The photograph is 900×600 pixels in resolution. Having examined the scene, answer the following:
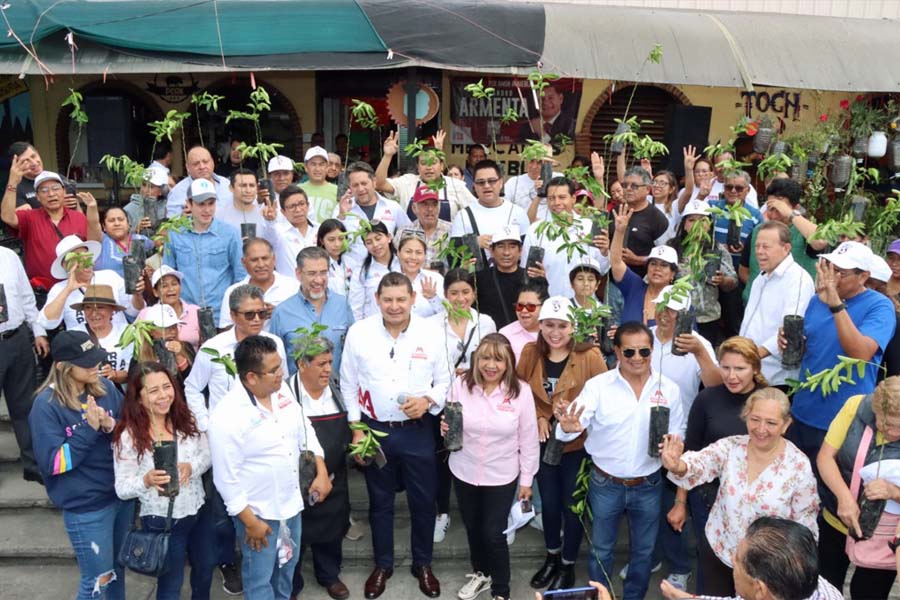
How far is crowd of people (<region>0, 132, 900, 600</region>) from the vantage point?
390 centimetres

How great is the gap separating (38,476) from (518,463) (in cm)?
335

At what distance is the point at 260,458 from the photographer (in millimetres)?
3928

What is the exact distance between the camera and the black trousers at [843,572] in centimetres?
396

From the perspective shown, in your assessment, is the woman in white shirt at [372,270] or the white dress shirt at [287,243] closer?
the woman in white shirt at [372,270]

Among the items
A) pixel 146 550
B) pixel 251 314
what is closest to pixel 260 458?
pixel 146 550

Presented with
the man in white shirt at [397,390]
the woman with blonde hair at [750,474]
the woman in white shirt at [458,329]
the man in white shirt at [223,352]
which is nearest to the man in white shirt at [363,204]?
the woman in white shirt at [458,329]

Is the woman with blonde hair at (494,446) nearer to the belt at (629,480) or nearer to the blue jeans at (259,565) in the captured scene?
the belt at (629,480)

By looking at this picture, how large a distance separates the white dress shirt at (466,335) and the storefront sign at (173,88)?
831 centimetres

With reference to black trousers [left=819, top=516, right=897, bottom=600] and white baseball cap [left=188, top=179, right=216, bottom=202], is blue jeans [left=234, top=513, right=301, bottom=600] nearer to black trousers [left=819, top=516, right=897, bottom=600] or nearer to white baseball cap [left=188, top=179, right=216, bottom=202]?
white baseball cap [left=188, top=179, right=216, bottom=202]

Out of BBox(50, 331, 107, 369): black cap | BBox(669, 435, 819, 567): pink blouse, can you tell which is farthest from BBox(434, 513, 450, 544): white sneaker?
BBox(50, 331, 107, 369): black cap

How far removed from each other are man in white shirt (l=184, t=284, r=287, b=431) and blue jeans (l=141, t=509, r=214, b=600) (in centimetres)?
54

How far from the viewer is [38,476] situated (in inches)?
216

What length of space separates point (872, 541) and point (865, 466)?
41 centimetres

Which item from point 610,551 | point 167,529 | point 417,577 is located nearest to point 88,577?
point 167,529
